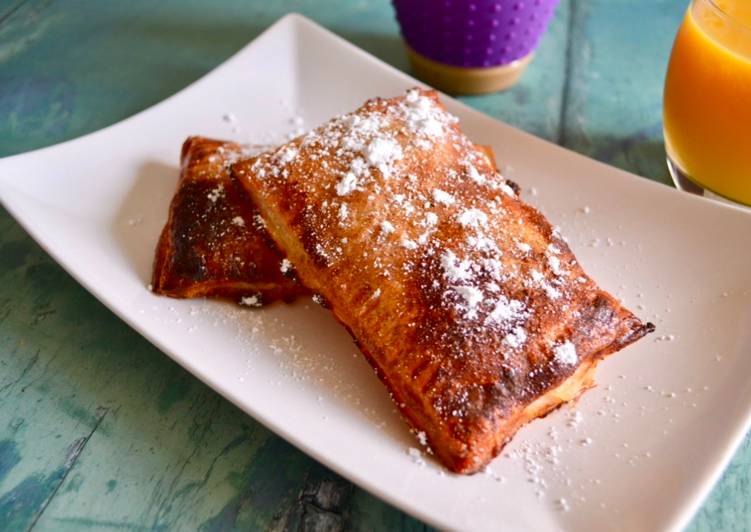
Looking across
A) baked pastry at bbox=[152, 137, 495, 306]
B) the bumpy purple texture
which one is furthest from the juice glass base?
baked pastry at bbox=[152, 137, 495, 306]

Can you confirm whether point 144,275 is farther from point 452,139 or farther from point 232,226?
point 452,139

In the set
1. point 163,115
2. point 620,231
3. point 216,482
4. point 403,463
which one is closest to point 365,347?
point 403,463

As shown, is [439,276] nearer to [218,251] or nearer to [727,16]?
[218,251]

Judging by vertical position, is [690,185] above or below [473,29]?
below

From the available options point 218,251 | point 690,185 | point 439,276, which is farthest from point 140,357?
point 690,185

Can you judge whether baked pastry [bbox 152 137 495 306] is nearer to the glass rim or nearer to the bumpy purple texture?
the bumpy purple texture
